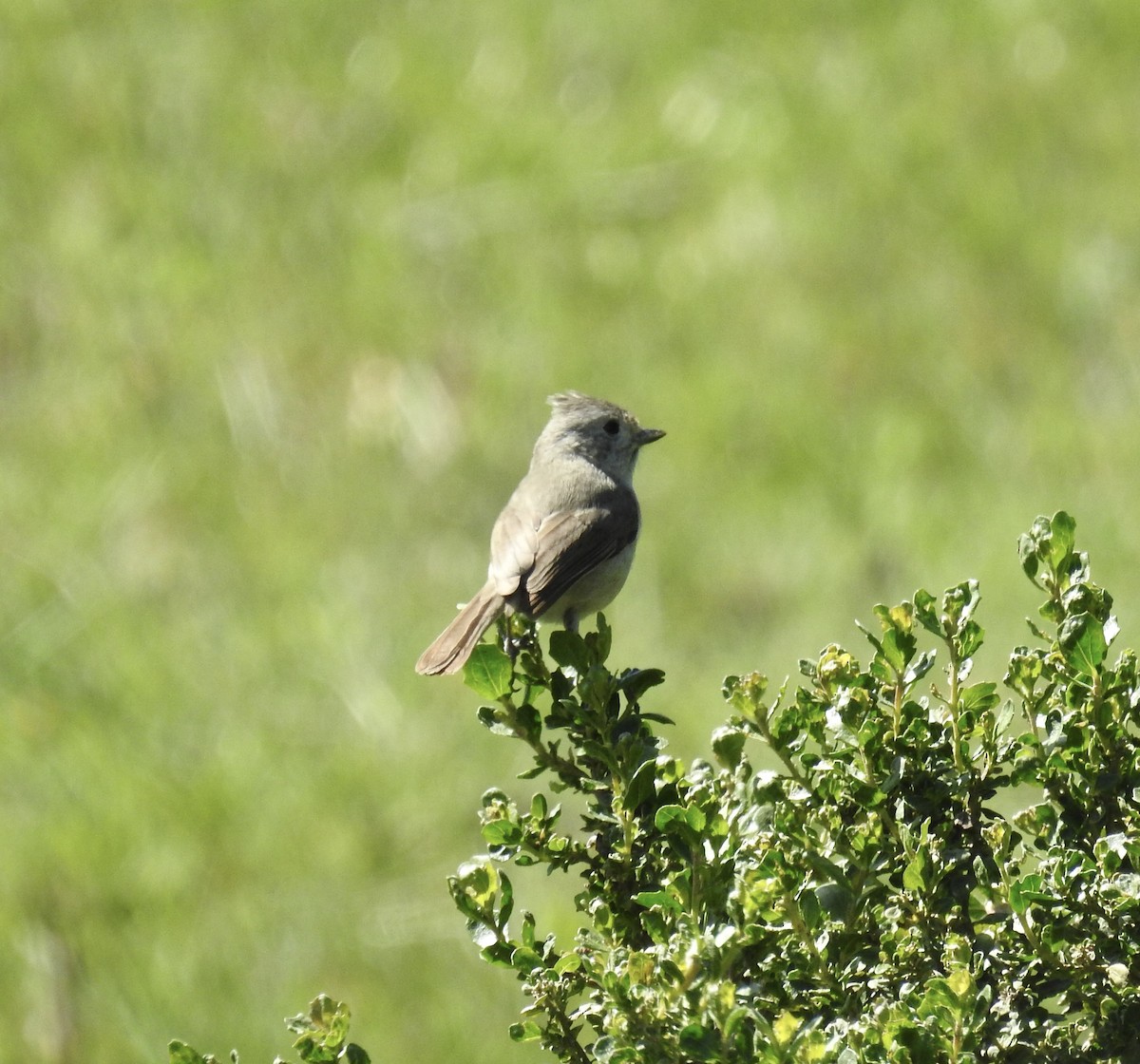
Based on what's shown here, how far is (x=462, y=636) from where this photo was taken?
3.99 metres

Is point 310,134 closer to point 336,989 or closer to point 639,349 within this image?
point 639,349

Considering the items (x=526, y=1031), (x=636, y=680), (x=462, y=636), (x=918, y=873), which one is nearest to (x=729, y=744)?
(x=636, y=680)

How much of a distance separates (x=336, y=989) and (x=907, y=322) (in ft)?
12.5

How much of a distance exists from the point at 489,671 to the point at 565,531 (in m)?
2.19

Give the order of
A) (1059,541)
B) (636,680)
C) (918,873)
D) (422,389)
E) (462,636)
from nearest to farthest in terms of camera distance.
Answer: (918,873), (1059,541), (636,680), (462,636), (422,389)

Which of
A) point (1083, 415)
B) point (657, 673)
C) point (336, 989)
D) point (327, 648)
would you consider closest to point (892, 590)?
point (1083, 415)

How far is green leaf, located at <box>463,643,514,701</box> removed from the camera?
7.54 feet

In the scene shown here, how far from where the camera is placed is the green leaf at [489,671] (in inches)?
90.5

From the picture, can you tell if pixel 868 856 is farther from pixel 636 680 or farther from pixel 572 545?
pixel 572 545

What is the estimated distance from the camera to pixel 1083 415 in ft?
22.9

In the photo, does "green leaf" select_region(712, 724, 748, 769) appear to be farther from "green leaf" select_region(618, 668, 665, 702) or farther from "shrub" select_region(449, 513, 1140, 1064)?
"green leaf" select_region(618, 668, 665, 702)

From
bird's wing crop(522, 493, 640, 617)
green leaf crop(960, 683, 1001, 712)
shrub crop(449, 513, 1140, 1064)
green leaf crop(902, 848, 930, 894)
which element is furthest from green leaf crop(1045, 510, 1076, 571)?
bird's wing crop(522, 493, 640, 617)

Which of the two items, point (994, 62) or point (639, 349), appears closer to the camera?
point (639, 349)

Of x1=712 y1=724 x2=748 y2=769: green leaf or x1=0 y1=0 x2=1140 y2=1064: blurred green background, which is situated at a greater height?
x1=0 y1=0 x2=1140 y2=1064: blurred green background
